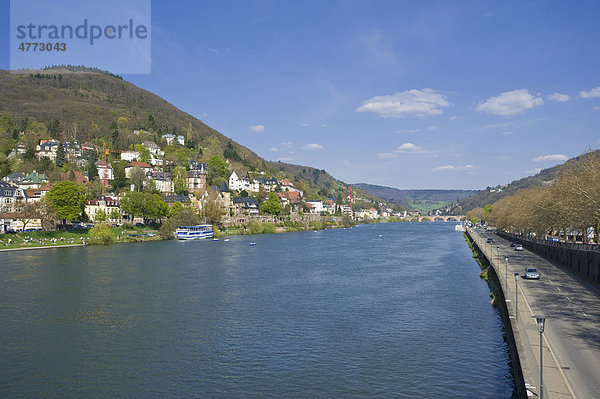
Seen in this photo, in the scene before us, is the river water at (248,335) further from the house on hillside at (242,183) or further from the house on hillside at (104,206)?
the house on hillside at (242,183)

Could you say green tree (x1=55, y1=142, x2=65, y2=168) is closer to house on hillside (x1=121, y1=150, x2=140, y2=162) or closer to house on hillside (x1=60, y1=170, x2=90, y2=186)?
house on hillside (x1=60, y1=170, x2=90, y2=186)

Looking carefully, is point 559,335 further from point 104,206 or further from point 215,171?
point 215,171

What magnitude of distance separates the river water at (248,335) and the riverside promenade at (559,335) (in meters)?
1.94

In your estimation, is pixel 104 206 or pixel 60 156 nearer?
pixel 104 206

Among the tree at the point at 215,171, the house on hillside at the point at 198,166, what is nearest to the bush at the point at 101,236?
the house on hillside at the point at 198,166

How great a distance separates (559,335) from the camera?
19344 millimetres

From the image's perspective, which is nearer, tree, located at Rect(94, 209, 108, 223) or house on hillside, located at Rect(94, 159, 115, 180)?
tree, located at Rect(94, 209, 108, 223)

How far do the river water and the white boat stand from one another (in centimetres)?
4525

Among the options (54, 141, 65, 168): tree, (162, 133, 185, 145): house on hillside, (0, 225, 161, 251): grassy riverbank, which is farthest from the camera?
(162, 133, 185, 145): house on hillside

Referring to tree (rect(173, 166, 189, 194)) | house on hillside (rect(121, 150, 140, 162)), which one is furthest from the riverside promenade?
house on hillside (rect(121, 150, 140, 162))

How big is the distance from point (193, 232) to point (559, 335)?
8295 centimetres

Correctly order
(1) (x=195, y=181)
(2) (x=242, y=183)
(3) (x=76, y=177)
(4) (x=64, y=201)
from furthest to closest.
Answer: (2) (x=242, y=183) → (1) (x=195, y=181) → (3) (x=76, y=177) → (4) (x=64, y=201)

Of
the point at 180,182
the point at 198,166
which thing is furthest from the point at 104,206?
the point at 198,166

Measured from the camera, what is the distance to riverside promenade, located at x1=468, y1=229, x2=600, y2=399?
14016 mm
